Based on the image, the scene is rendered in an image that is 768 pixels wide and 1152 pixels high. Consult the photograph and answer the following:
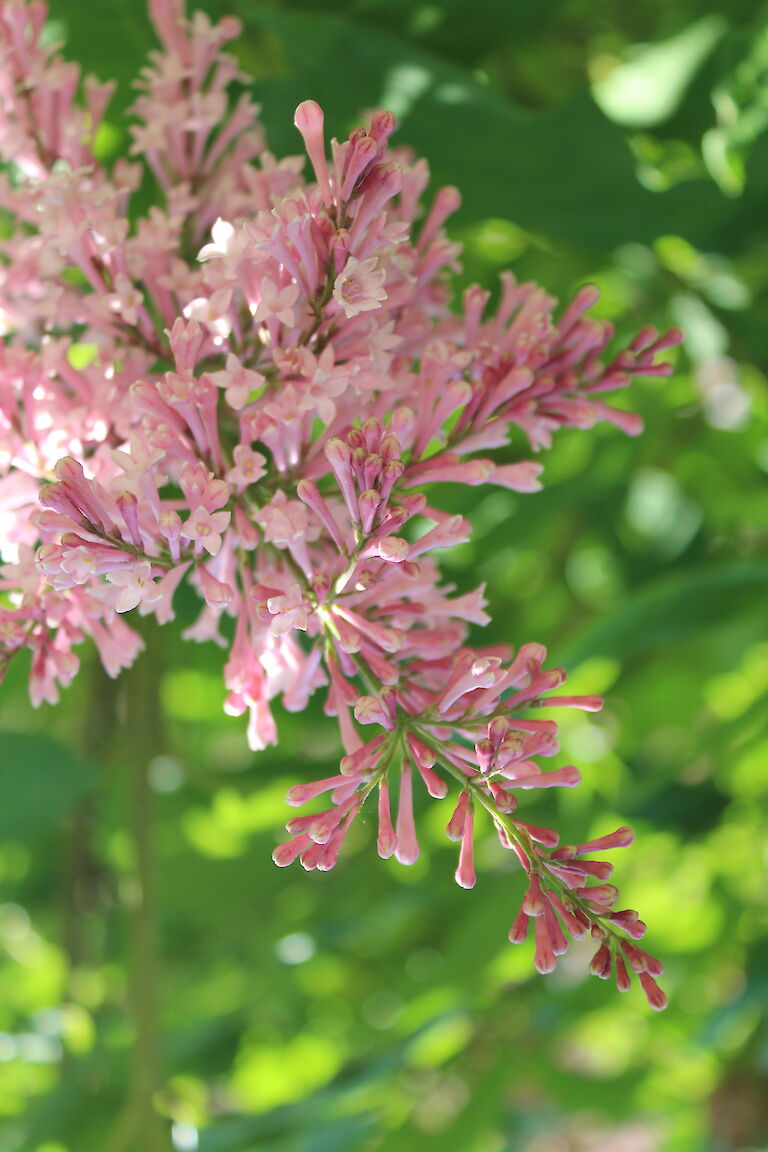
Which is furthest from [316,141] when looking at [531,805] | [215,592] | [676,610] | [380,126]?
[531,805]

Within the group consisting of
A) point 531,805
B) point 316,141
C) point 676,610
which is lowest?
point 531,805

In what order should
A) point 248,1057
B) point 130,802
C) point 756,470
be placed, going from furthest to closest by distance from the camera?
1. point 248,1057
2. point 756,470
3. point 130,802

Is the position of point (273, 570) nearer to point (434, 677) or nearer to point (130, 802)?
point (434, 677)

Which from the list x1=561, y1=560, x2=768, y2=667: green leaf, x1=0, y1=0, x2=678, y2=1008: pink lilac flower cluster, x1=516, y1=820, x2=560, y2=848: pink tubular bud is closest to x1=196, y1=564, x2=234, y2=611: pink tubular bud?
x1=0, y1=0, x2=678, y2=1008: pink lilac flower cluster

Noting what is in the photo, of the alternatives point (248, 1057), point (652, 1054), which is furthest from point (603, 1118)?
point (248, 1057)

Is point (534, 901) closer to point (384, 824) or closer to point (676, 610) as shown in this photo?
point (384, 824)
